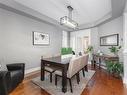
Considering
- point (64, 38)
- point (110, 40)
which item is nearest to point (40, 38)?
point (64, 38)

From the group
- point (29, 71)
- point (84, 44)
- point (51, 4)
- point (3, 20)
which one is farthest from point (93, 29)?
point (3, 20)

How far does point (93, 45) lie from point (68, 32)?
2237 mm

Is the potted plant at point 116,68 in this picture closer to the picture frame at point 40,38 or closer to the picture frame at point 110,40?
the picture frame at point 110,40

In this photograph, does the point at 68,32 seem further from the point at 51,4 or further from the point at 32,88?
the point at 32,88

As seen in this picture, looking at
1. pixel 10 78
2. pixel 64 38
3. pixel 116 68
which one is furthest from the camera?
pixel 64 38

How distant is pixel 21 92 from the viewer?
227 cm

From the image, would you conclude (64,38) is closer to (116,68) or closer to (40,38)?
(40,38)

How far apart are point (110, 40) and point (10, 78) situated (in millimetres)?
4210

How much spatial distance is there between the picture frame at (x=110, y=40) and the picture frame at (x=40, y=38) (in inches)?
113

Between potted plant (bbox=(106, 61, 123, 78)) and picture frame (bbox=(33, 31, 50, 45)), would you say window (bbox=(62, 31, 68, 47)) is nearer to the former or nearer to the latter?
picture frame (bbox=(33, 31, 50, 45))

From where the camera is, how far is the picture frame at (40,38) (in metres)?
4.09

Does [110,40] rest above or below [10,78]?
above

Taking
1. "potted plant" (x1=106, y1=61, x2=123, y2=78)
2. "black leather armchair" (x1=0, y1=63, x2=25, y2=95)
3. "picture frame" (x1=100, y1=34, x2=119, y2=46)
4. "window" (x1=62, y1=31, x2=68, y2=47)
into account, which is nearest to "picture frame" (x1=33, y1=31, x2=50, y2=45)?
"black leather armchair" (x1=0, y1=63, x2=25, y2=95)

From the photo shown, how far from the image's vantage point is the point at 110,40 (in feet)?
14.2
